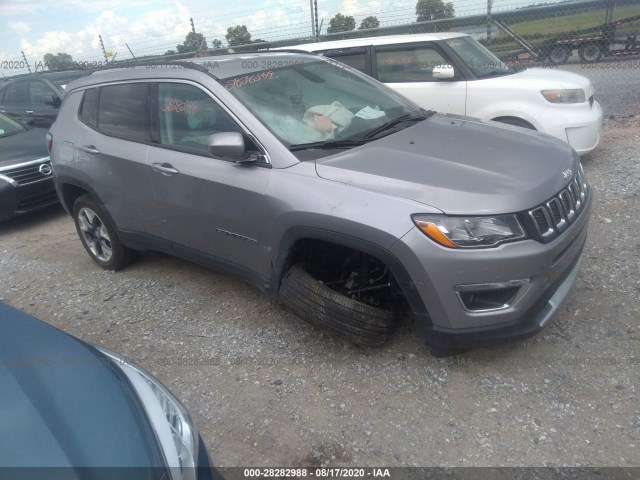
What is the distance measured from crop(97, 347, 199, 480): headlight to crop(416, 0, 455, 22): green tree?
1018 centimetres

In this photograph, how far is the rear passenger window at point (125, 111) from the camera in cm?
392

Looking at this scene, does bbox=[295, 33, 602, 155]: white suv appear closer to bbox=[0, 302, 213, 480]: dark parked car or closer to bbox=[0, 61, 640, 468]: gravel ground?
bbox=[0, 61, 640, 468]: gravel ground

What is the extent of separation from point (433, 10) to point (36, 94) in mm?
7867

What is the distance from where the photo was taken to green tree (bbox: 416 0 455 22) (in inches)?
415

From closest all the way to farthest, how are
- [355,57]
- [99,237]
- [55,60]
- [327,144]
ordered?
[327,144]
[99,237]
[355,57]
[55,60]

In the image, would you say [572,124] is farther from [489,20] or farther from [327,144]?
[489,20]

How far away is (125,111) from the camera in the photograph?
13.4ft

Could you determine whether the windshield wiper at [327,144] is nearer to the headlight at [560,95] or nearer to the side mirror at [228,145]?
the side mirror at [228,145]

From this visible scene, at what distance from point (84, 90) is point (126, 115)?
2.55ft

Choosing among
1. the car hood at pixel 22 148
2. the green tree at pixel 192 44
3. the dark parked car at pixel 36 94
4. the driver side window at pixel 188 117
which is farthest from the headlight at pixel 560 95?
the green tree at pixel 192 44

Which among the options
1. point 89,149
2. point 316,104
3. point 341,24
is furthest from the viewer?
point 341,24

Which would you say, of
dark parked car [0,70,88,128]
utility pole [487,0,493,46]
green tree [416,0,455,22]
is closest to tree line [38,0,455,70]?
green tree [416,0,455,22]

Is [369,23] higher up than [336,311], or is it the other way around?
[369,23]

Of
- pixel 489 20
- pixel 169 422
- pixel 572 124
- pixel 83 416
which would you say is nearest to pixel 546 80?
pixel 572 124
